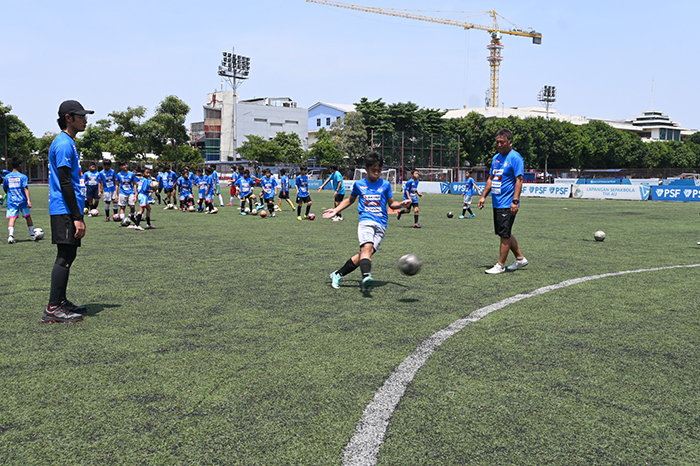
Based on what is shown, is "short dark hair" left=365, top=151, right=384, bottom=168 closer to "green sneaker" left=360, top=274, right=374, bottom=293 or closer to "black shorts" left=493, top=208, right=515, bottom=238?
"green sneaker" left=360, top=274, right=374, bottom=293

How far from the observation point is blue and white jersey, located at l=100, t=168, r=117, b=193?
1986 centimetres

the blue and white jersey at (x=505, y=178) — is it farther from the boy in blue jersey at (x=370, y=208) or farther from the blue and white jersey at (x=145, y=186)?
the blue and white jersey at (x=145, y=186)

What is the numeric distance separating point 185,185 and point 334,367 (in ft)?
73.7

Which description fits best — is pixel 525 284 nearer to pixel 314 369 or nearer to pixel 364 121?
pixel 314 369

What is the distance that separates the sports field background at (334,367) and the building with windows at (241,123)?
88.1 metres

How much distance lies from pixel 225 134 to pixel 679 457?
99160mm

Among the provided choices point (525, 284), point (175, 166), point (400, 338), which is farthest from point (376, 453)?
point (175, 166)

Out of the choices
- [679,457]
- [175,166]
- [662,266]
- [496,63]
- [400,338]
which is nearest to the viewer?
[679,457]

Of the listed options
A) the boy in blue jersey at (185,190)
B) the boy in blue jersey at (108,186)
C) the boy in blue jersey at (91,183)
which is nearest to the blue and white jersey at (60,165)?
the boy in blue jersey at (108,186)

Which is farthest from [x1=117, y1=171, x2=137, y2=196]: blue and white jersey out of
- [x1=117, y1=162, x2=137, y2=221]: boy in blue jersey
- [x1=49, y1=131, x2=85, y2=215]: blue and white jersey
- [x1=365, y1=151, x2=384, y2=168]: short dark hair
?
[x1=49, y1=131, x2=85, y2=215]: blue and white jersey

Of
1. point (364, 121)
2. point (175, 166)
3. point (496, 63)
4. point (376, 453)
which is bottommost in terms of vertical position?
point (376, 453)

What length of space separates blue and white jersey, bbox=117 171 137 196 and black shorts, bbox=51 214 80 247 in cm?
1266

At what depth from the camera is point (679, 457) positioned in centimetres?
316

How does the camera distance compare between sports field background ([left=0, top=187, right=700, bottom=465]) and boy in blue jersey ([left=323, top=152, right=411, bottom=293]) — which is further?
boy in blue jersey ([left=323, top=152, right=411, bottom=293])
